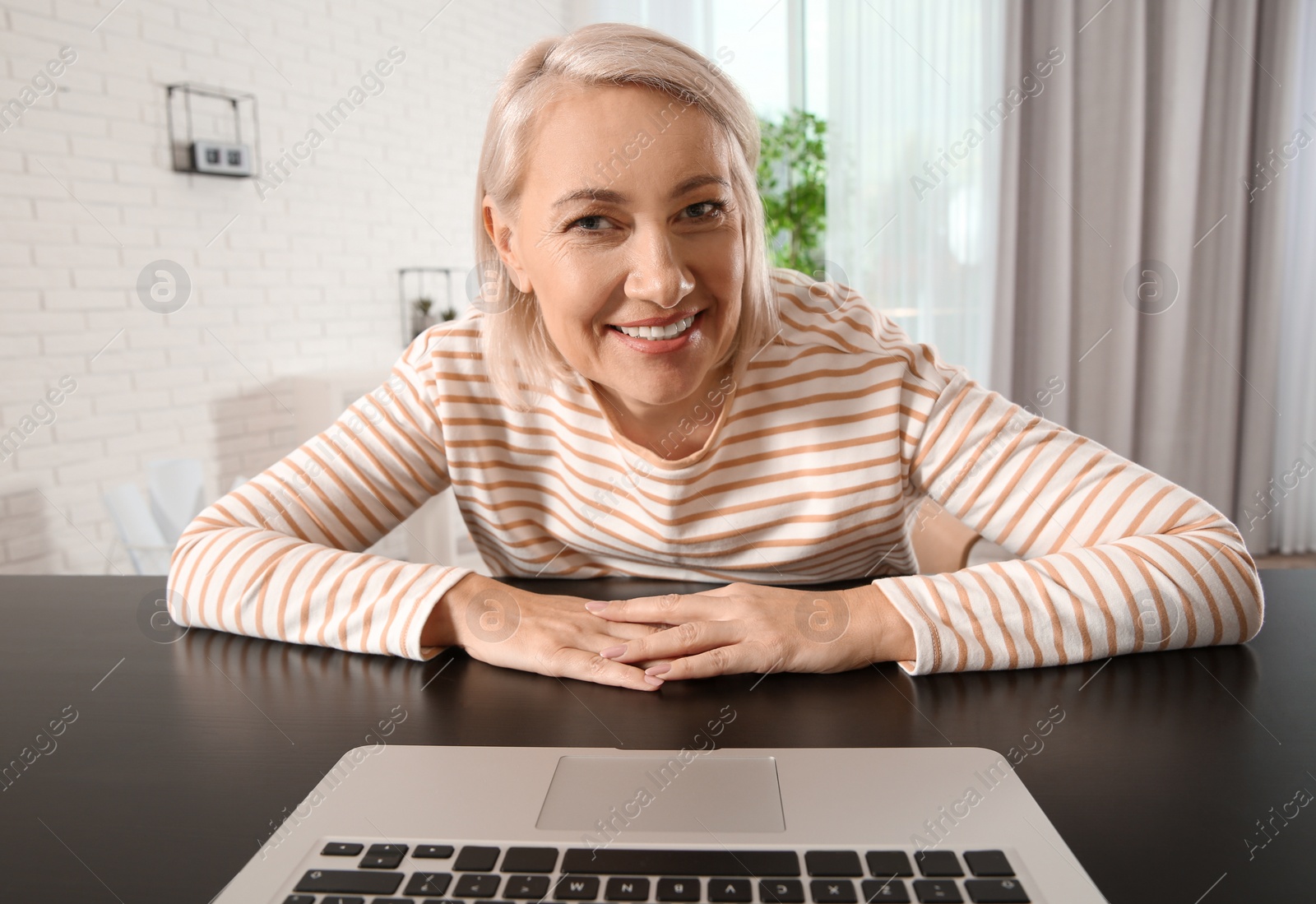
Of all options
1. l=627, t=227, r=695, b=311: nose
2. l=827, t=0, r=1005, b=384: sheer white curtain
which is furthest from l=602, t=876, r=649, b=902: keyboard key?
l=827, t=0, r=1005, b=384: sheer white curtain

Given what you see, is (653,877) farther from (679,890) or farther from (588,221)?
(588,221)

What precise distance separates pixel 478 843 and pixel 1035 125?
3548 mm

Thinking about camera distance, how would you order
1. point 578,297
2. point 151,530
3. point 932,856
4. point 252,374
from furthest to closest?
point 252,374
point 151,530
point 578,297
point 932,856

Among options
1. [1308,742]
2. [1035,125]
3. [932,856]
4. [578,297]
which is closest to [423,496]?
[578,297]

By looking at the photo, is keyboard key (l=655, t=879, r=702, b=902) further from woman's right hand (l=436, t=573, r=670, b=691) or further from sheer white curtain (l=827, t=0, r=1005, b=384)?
sheer white curtain (l=827, t=0, r=1005, b=384)

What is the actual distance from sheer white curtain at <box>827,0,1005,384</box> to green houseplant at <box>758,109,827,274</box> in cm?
8

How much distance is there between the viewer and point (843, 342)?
45.0 inches

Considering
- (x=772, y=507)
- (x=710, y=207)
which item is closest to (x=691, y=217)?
(x=710, y=207)

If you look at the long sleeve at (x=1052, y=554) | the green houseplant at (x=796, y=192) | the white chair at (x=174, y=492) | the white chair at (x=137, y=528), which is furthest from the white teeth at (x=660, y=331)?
the green houseplant at (x=796, y=192)

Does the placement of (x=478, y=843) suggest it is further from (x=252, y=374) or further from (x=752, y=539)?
(x=252, y=374)

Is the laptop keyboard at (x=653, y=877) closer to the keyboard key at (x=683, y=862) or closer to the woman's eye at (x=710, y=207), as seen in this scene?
the keyboard key at (x=683, y=862)

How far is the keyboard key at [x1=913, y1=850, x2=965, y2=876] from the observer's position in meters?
0.48

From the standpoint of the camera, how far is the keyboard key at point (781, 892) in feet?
1.53

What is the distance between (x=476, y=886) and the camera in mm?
483
